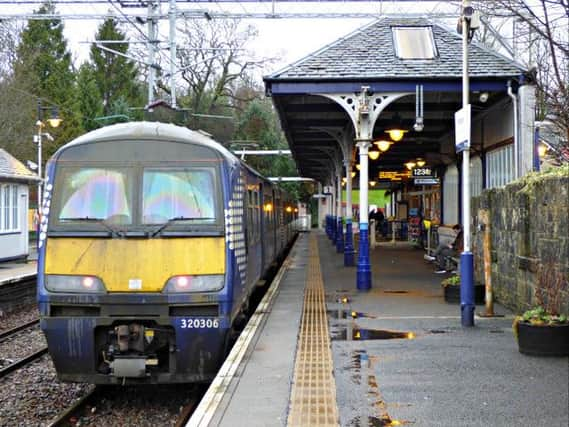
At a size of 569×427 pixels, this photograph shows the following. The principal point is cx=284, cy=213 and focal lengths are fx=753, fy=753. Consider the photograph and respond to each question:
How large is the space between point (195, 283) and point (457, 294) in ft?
20.0

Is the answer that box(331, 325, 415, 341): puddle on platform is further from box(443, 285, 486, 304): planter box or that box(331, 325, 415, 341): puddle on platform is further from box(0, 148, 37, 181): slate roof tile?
box(0, 148, 37, 181): slate roof tile

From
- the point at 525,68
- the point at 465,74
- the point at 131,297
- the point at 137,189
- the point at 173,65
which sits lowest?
the point at 131,297

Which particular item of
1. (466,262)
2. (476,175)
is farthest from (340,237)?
(466,262)

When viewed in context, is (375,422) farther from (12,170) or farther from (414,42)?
(12,170)

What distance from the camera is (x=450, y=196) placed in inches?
877

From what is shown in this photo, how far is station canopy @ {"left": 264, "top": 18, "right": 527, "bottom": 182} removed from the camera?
1477 centimetres

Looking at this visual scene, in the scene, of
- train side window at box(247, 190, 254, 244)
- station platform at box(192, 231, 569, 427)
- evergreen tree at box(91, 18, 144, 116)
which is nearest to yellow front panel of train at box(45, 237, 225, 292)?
station platform at box(192, 231, 569, 427)

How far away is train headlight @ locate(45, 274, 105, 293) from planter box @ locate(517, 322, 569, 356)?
4424mm

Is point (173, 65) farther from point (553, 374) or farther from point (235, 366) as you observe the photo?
point (553, 374)

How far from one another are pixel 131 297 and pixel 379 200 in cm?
5721

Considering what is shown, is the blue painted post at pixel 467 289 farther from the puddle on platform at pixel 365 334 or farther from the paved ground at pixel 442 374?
the puddle on platform at pixel 365 334

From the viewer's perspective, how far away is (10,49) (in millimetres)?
43781

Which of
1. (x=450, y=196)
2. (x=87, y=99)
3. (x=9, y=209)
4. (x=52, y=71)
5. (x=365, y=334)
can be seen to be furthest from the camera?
(x=52, y=71)

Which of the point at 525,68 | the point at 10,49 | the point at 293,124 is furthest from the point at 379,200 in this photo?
the point at 525,68
